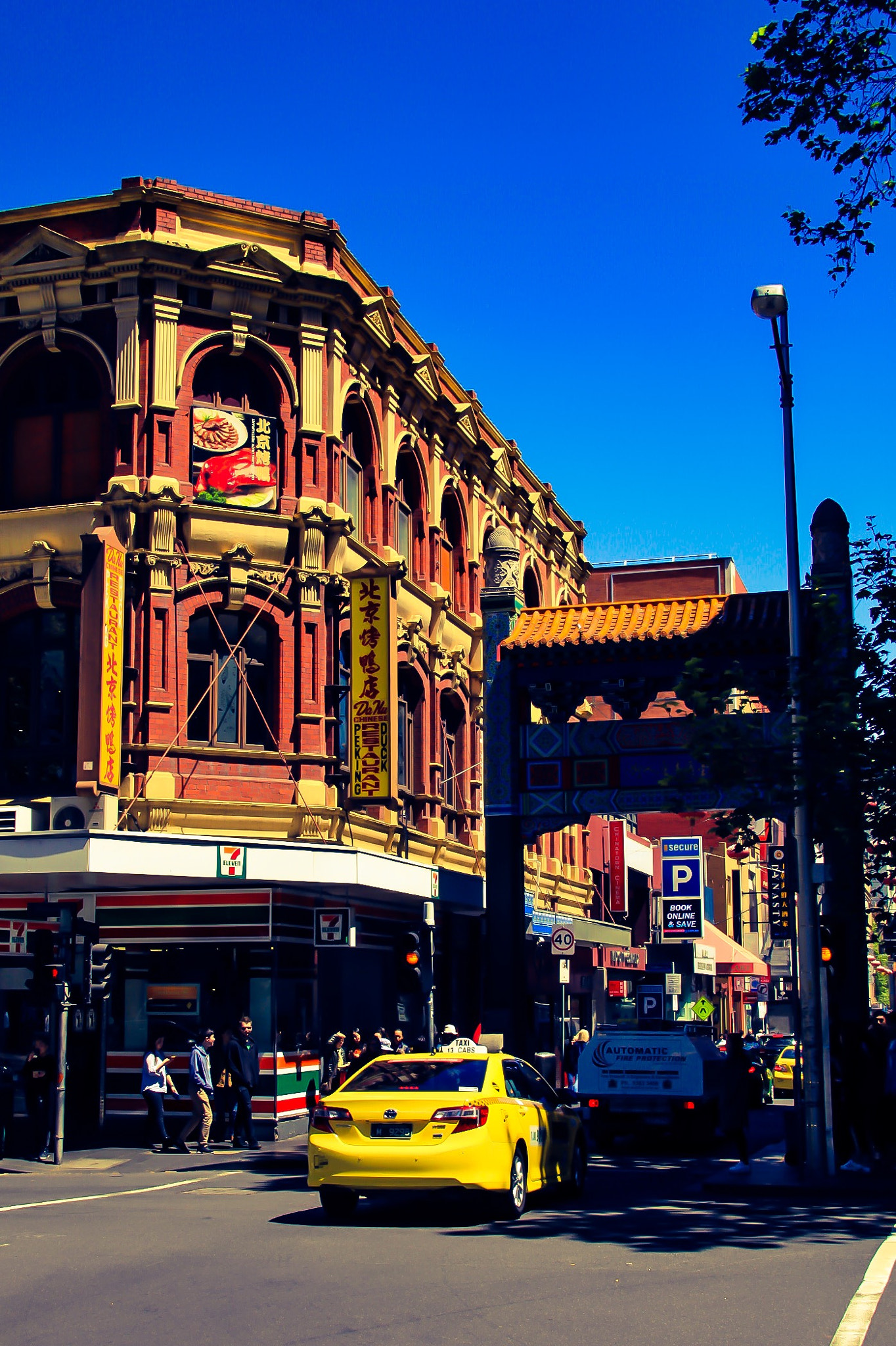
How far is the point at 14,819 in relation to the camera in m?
22.9

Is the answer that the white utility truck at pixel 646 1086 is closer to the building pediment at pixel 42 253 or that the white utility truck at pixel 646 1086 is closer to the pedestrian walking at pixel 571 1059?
the pedestrian walking at pixel 571 1059

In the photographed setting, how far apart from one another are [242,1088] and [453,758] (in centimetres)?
1313

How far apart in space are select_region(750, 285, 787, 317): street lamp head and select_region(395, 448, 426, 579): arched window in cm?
1313

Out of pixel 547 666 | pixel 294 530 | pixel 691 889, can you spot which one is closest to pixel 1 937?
pixel 294 530

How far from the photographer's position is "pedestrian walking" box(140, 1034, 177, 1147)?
2220 centimetres

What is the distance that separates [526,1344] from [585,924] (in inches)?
1363

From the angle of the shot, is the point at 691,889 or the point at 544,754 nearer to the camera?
the point at 544,754

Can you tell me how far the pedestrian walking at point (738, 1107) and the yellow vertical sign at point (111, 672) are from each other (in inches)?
398

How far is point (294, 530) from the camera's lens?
83.7ft

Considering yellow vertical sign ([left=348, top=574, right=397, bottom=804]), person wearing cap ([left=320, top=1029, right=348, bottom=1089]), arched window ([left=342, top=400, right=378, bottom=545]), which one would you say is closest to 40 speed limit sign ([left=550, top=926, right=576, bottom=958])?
person wearing cap ([left=320, top=1029, right=348, bottom=1089])

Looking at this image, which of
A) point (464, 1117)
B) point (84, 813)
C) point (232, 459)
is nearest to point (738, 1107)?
point (464, 1117)

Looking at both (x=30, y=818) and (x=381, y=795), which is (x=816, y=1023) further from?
(x=30, y=818)

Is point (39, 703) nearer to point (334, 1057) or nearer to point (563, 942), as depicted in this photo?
point (334, 1057)

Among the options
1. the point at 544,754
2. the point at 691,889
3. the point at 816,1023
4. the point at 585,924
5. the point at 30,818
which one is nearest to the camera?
the point at 816,1023
